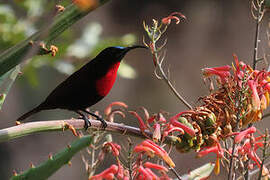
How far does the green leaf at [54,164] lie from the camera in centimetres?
98

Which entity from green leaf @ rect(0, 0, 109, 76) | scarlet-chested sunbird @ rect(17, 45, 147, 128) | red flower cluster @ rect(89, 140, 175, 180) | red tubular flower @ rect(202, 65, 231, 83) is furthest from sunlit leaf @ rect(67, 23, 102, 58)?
green leaf @ rect(0, 0, 109, 76)

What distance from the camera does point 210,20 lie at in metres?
4.82

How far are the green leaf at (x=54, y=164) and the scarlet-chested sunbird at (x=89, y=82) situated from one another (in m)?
0.78

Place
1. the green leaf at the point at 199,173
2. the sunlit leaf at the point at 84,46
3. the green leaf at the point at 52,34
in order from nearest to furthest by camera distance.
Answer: the green leaf at the point at 52,34 < the green leaf at the point at 199,173 < the sunlit leaf at the point at 84,46

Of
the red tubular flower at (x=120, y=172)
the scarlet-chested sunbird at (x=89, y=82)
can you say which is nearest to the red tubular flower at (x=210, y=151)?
the red tubular flower at (x=120, y=172)

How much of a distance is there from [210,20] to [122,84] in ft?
3.72

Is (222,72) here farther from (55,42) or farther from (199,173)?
(55,42)

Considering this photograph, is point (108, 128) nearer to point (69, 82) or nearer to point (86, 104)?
point (69, 82)

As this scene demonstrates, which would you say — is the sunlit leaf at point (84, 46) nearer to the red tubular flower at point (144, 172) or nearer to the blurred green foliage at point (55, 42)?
the blurred green foliage at point (55, 42)

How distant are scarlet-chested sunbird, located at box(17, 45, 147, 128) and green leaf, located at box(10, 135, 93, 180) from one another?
2.57ft

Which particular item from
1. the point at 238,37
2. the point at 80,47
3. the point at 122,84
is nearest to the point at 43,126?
the point at 80,47

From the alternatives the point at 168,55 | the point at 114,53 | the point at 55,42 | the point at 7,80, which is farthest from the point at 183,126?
the point at 168,55

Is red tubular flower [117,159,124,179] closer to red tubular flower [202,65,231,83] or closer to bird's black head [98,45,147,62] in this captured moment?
red tubular flower [202,65,231,83]

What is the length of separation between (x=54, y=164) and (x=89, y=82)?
0.87 m
